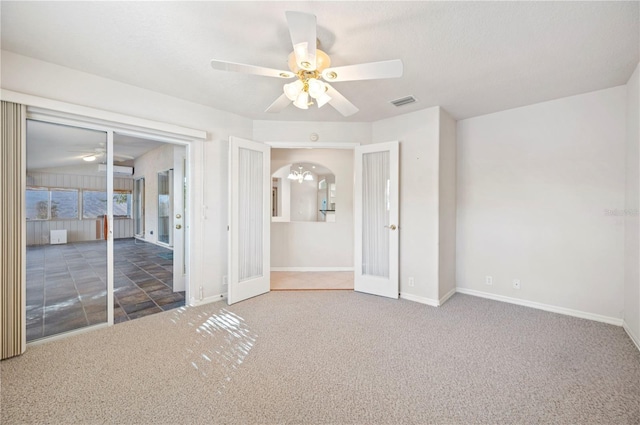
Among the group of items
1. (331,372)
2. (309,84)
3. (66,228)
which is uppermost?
(309,84)

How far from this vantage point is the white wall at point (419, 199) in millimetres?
3488

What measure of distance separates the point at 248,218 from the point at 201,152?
1051 millimetres

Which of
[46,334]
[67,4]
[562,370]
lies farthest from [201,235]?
[562,370]

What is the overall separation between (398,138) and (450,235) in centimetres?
155

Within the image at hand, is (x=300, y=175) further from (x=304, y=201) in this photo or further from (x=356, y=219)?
(x=356, y=219)

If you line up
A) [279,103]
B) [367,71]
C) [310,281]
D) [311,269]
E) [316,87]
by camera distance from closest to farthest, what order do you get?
[367,71], [316,87], [279,103], [310,281], [311,269]

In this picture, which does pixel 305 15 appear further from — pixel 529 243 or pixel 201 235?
pixel 529 243

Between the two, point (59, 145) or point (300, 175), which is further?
point (300, 175)

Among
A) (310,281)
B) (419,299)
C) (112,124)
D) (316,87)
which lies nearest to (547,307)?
(419,299)

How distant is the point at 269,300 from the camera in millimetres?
3662

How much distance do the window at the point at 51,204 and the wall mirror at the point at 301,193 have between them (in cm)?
342

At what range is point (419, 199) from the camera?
143 inches

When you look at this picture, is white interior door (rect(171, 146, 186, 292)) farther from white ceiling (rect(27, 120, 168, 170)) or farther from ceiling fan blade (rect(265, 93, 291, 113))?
ceiling fan blade (rect(265, 93, 291, 113))

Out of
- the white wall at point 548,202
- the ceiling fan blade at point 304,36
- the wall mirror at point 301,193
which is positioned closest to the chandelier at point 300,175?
the wall mirror at point 301,193
